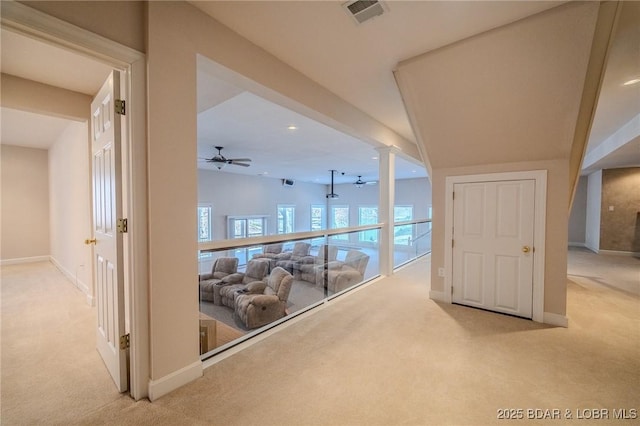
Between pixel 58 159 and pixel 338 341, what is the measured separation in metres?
6.36

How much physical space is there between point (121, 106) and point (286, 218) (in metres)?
9.97

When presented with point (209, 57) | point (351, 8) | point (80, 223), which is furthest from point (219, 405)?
point (80, 223)

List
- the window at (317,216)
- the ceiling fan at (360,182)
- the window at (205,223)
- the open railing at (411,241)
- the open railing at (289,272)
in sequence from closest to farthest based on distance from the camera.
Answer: the open railing at (289,272)
the open railing at (411,241)
the window at (205,223)
the ceiling fan at (360,182)
the window at (317,216)

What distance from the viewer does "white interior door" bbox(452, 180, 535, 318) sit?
2.99 metres

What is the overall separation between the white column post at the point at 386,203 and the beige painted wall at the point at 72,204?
14.2ft

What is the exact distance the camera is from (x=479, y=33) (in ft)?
6.88

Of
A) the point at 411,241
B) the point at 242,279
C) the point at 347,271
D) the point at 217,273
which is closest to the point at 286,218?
the point at 411,241

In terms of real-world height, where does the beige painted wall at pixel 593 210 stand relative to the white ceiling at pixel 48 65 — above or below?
below

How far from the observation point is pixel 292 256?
12.5ft

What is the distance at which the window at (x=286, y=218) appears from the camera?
37.1 ft

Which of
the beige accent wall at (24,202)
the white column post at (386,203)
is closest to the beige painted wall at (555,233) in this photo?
the white column post at (386,203)

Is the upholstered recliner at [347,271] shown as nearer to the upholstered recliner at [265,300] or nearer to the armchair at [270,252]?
the upholstered recliner at [265,300]

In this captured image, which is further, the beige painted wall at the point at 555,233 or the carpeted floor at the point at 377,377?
the beige painted wall at the point at 555,233

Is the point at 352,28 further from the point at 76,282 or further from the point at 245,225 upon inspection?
the point at 245,225
